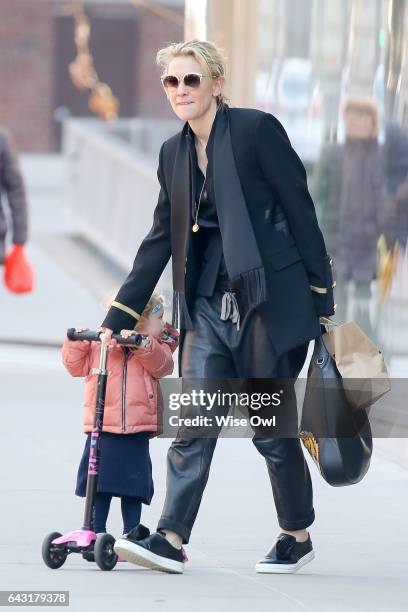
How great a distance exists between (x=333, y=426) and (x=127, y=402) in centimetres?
75

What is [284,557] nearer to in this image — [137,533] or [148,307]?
[137,533]

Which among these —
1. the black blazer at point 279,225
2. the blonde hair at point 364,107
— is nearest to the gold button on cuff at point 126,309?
the black blazer at point 279,225

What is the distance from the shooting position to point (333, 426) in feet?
18.0

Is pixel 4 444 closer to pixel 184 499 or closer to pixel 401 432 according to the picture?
pixel 401 432

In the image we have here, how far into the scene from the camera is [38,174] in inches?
1228

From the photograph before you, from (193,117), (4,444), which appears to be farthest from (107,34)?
(193,117)

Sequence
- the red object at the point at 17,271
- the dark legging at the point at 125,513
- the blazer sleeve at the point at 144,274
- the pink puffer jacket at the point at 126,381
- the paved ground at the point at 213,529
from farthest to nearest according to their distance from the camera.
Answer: the red object at the point at 17,271, the dark legging at the point at 125,513, the pink puffer jacket at the point at 126,381, the blazer sleeve at the point at 144,274, the paved ground at the point at 213,529

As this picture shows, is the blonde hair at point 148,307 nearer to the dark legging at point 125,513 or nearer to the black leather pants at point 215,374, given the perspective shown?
the black leather pants at point 215,374

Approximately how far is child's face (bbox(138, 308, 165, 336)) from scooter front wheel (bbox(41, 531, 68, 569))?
0.78m

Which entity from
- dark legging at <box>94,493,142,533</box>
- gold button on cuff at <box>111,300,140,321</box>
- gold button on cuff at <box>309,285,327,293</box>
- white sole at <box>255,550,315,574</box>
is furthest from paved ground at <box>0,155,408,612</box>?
gold button on cuff at <box>309,285,327,293</box>

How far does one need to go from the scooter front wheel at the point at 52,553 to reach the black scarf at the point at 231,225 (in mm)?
846

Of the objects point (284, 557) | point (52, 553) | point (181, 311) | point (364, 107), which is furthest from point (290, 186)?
point (364, 107)

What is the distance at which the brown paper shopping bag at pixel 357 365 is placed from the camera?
5.47 metres

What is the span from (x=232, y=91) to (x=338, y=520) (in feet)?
15.2
